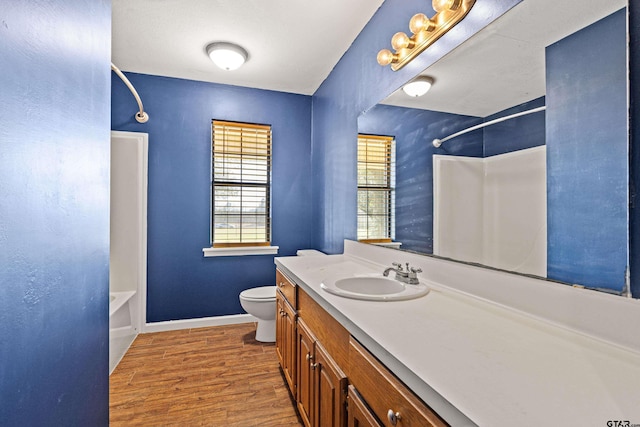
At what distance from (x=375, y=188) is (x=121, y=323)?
2370mm

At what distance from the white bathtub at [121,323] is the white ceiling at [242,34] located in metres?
2.04

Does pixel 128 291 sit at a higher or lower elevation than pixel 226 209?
lower

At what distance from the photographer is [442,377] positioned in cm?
65

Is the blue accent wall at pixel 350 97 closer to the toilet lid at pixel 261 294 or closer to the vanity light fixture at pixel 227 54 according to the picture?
the toilet lid at pixel 261 294

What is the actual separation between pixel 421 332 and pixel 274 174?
2.64 meters

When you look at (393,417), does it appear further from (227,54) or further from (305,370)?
(227,54)

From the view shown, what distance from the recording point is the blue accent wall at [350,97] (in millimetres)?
→ 1490

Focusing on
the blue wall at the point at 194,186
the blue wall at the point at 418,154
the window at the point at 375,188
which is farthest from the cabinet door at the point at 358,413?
the blue wall at the point at 194,186

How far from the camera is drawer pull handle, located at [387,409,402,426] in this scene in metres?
0.76

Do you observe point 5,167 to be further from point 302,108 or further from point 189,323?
point 302,108

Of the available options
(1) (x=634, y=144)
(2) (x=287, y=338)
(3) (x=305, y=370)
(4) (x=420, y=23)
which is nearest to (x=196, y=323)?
(2) (x=287, y=338)

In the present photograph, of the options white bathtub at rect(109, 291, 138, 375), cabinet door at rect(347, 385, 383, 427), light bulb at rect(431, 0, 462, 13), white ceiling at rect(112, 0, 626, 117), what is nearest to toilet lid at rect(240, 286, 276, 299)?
white bathtub at rect(109, 291, 138, 375)

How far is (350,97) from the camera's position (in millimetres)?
2486

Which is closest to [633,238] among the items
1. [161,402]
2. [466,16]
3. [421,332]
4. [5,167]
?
[421,332]
